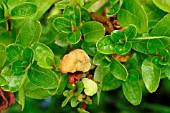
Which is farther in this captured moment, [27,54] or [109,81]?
[109,81]

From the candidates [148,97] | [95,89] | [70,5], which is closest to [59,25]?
[70,5]

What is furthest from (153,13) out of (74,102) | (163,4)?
(74,102)

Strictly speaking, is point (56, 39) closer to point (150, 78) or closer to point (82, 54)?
point (82, 54)

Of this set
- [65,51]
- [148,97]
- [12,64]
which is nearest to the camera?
[12,64]

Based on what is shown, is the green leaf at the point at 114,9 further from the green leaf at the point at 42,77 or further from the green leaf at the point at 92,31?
the green leaf at the point at 42,77

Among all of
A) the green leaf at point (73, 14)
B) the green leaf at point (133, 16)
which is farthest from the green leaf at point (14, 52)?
the green leaf at point (133, 16)

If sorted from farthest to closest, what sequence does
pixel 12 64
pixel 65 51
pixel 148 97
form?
pixel 148 97 → pixel 65 51 → pixel 12 64

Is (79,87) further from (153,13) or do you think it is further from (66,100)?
(153,13)
